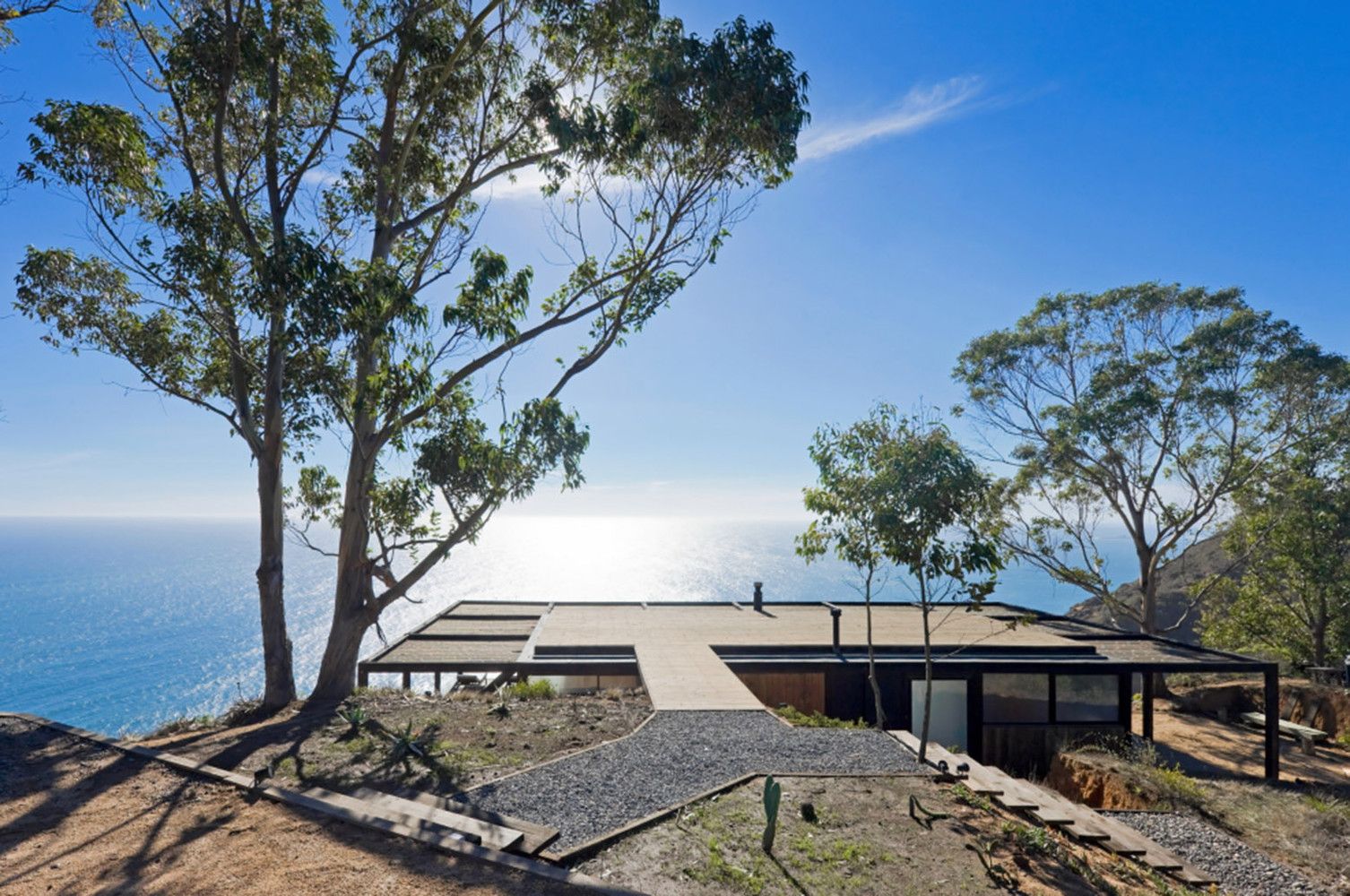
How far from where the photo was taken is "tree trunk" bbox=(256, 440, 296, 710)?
10680 mm

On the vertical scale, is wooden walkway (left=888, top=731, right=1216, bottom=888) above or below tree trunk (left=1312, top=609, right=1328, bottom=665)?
above

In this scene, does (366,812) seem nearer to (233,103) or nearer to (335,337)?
(335,337)

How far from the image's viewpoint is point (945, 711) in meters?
12.7

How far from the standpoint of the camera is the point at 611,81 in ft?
39.9

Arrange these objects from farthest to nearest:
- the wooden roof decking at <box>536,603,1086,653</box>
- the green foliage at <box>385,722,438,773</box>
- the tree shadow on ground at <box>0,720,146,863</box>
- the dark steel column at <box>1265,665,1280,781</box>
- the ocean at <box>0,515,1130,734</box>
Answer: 1. the ocean at <box>0,515,1130,734</box>
2. the wooden roof decking at <box>536,603,1086,653</box>
3. the dark steel column at <box>1265,665,1280,781</box>
4. the green foliage at <box>385,722,438,773</box>
5. the tree shadow on ground at <box>0,720,146,863</box>

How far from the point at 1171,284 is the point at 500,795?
24217 mm

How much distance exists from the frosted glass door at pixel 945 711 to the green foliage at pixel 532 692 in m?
6.47

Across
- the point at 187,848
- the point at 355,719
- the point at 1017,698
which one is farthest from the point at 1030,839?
the point at 1017,698

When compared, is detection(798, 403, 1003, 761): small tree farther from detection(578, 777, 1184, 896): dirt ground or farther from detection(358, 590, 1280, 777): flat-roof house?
detection(358, 590, 1280, 777): flat-roof house

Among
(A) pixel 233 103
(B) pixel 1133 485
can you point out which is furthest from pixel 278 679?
(B) pixel 1133 485

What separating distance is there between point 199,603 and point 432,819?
389 feet

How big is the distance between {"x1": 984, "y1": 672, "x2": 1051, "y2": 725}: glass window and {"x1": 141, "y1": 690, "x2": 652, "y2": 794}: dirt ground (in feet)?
22.1

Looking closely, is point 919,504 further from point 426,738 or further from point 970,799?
point 426,738

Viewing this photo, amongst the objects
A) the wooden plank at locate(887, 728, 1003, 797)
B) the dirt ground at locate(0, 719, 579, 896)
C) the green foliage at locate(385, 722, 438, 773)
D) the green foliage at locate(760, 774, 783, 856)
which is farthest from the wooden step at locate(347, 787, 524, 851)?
the wooden plank at locate(887, 728, 1003, 797)
